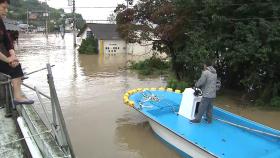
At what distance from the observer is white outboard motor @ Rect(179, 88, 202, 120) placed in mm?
9609

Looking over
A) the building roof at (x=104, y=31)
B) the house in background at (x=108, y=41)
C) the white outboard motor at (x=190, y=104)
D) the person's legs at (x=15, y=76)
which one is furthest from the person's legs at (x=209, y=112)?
the house in background at (x=108, y=41)

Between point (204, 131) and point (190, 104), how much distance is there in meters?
1.07

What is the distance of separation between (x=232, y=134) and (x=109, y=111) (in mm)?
5442

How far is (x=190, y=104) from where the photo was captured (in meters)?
9.63

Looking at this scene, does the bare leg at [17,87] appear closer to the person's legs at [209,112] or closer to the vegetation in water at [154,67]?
the person's legs at [209,112]

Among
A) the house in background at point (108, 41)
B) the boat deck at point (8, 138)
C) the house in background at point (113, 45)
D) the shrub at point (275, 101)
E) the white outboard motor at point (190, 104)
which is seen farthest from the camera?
the house in background at point (108, 41)

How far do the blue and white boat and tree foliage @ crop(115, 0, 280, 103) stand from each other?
3358 millimetres

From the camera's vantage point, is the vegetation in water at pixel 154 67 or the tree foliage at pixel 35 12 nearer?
the vegetation in water at pixel 154 67

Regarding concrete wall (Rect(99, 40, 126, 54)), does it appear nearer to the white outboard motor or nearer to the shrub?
the shrub

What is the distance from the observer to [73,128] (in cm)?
1089

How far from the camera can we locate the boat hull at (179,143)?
761cm

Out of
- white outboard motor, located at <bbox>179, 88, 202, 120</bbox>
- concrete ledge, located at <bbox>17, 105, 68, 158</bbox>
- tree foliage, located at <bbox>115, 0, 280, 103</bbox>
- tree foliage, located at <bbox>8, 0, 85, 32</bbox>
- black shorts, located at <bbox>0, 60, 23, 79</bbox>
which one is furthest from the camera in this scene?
tree foliage, located at <bbox>8, 0, 85, 32</bbox>

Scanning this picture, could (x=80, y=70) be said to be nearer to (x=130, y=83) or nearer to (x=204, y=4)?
(x=130, y=83)

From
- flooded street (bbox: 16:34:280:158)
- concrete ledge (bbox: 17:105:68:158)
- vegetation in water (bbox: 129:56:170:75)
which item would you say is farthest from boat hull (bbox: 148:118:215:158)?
vegetation in water (bbox: 129:56:170:75)
